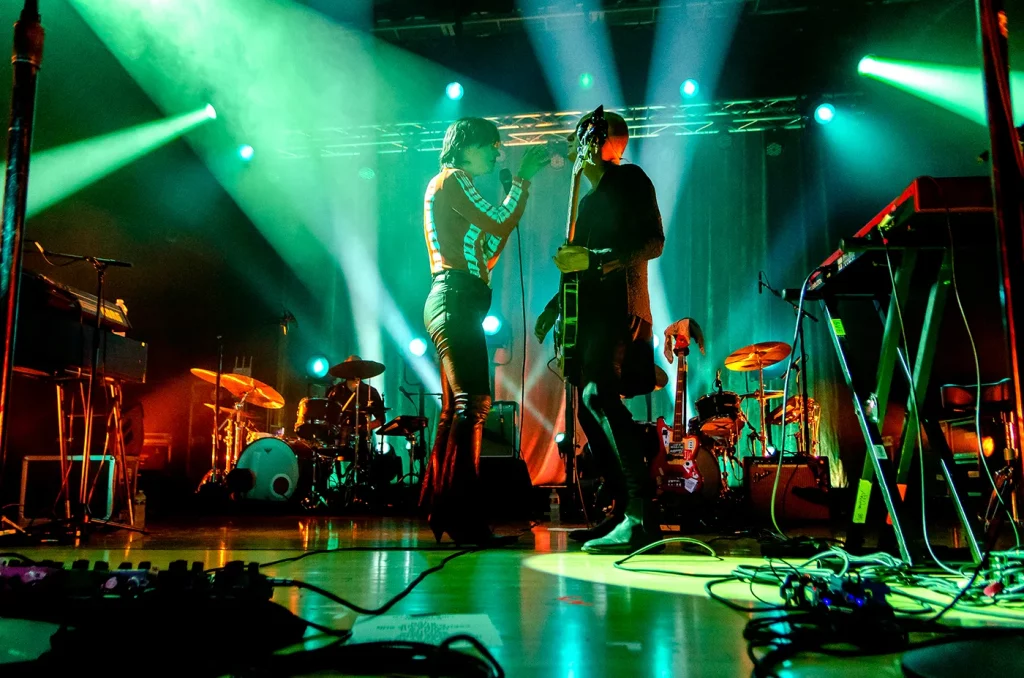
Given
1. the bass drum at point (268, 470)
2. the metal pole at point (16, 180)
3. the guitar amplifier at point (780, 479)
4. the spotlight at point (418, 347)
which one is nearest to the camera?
the metal pole at point (16, 180)

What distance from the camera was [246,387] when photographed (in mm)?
7070

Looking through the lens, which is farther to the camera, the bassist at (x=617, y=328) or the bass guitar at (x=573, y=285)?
the bass guitar at (x=573, y=285)


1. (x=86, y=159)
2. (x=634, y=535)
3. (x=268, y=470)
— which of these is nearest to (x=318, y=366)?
(x=268, y=470)

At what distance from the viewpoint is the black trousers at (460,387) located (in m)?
2.75

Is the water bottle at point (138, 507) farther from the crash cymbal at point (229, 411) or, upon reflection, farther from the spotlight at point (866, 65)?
the spotlight at point (866, 65)

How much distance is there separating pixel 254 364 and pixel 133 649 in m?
8.92

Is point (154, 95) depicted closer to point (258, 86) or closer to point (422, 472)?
point (258, 86)

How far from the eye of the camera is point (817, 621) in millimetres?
1218

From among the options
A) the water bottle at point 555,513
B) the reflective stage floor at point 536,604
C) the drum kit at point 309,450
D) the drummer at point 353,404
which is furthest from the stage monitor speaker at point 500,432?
the reflective stage floor at point 536,604

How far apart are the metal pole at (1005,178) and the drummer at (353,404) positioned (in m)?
6.77

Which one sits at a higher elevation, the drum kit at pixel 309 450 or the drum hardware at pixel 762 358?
the drum hardware at pixel 762 358

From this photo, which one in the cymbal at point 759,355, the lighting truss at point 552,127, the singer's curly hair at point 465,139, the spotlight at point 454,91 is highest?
the spotlight at point 454,91

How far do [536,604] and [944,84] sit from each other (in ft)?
26.0

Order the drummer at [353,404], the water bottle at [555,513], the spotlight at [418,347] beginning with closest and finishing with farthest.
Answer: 1. the water bottle at [555,513]
2. the drummer at [353,404]
3. the spotlight at [418,347]
